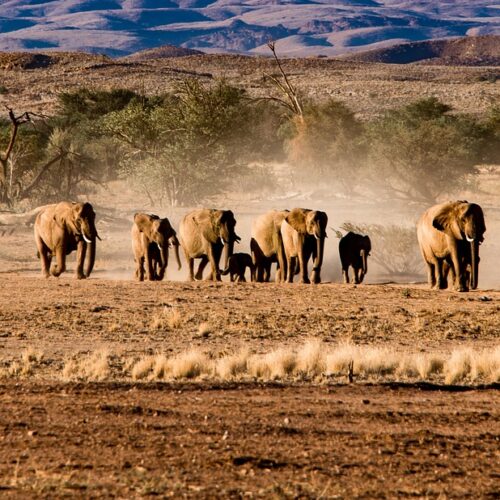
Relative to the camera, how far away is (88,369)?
550 inches

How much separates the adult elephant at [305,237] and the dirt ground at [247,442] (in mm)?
12415

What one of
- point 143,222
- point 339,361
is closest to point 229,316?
point 339,361

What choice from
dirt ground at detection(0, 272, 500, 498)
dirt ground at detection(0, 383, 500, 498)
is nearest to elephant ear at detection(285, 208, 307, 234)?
dirt ground at detection(0, 272, 500, 498)

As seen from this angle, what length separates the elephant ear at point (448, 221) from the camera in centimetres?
2350

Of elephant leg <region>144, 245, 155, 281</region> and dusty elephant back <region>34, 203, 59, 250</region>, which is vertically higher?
dusty elephant back <region>34, 203, 59, 250</region>

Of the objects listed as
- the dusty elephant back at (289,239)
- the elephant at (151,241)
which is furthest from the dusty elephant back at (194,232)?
the dusty elephant back at (289,239)

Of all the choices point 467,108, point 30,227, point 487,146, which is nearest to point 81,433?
point 30,227

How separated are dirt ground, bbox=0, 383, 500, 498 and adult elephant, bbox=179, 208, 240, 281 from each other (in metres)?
13.2

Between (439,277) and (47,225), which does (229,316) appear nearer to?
(439,277)

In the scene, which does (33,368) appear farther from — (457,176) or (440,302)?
(457,176)

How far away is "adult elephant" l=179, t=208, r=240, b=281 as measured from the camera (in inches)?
1031

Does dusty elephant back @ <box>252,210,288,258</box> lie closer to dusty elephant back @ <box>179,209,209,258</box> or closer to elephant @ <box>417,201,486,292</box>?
dusty elephant back @ <box>179,209,209,258</box>

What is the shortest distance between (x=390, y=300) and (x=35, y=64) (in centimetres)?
8933

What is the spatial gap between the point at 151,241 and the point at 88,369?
41.0ft
